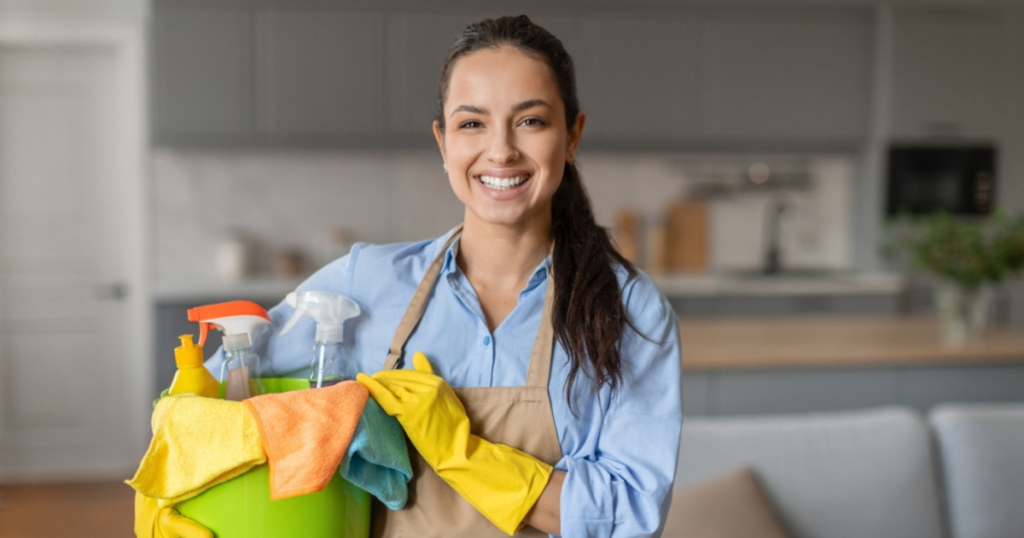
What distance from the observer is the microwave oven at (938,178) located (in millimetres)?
4285

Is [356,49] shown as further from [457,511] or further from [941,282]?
[457,511]

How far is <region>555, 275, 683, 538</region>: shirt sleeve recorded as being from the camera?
974 mm

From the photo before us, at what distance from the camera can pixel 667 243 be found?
4.54 metres

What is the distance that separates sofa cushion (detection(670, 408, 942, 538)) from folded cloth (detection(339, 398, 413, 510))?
1043mm

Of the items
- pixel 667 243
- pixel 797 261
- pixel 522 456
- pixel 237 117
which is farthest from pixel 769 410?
pixel 237 117

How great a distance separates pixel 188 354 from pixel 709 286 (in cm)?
343

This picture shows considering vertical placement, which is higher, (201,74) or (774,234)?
(201,74)

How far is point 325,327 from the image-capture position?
0.98 metres

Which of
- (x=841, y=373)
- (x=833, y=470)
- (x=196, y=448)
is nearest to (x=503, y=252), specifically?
(x=196, y=448)

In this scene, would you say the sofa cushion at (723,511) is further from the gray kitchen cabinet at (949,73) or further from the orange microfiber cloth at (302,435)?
the gray kitchen cabinet at (949,73)

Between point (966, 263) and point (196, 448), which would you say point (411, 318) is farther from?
point (966, 263)

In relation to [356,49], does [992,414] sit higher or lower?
lower

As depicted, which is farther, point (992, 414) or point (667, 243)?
point (667, 243)

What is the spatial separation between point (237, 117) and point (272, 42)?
40 centimetres
